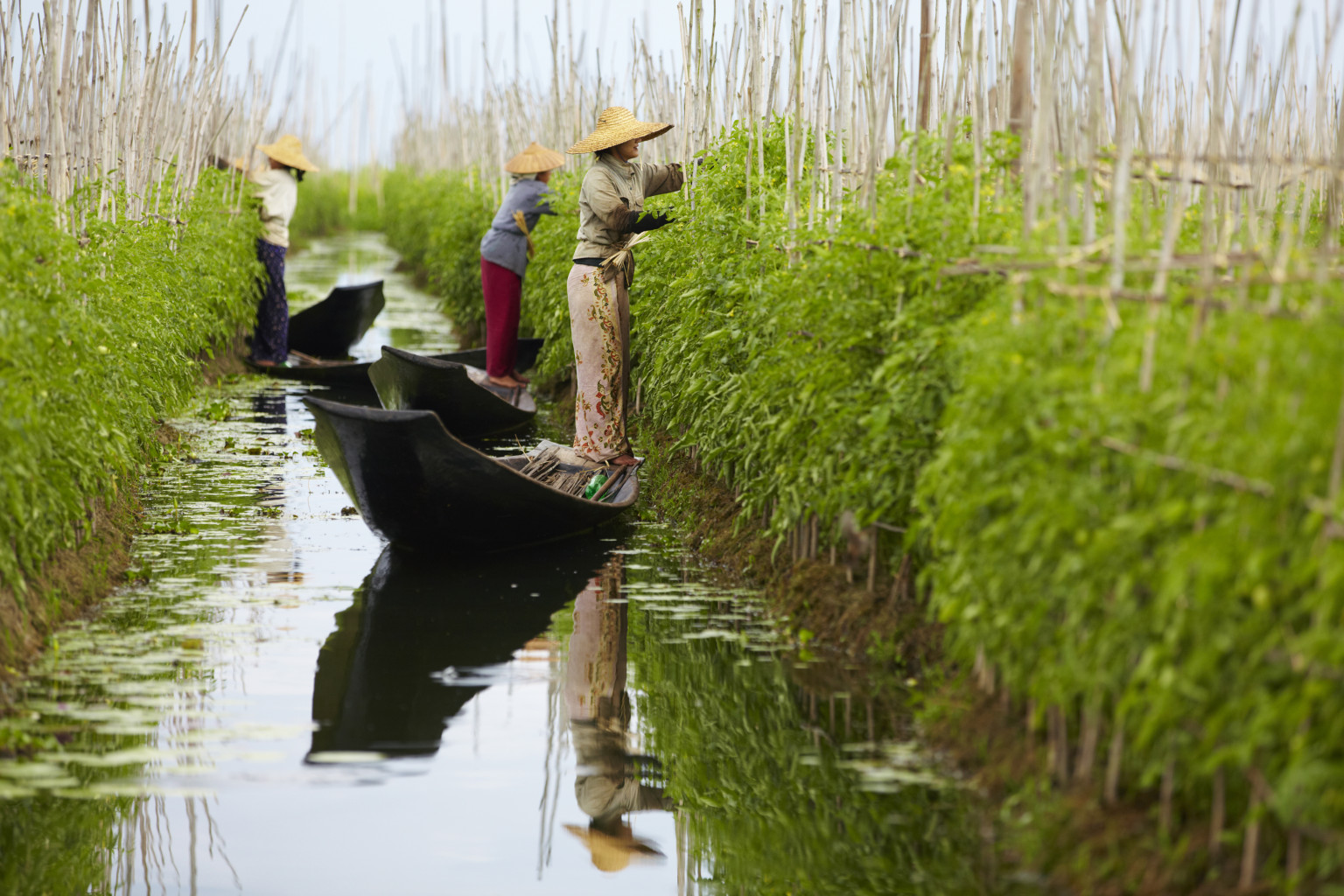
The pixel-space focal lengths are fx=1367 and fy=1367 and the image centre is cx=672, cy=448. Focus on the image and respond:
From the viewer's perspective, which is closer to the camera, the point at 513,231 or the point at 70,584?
the point at 70,584

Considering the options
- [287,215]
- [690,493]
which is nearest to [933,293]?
[690,493]

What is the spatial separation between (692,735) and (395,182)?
26.6 m

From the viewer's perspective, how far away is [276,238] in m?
11.5

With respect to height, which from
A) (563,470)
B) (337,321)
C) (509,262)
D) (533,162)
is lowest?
(563,470)

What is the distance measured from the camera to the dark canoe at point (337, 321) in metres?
11.6

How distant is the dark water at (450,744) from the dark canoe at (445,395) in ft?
7.51

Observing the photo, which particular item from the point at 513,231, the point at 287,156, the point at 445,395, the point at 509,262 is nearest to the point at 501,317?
the point at 509,262

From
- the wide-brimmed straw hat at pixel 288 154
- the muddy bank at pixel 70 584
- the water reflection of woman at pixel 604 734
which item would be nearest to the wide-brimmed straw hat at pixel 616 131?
the water reflection of woman at pixel 604 734

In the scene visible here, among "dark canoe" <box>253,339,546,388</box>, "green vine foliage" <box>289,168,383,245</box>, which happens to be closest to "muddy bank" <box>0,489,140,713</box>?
"dark canoe" <box>253,339,546,388</box>

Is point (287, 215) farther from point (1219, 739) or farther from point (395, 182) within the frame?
point (395, 182)

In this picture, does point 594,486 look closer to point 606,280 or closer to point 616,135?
point 606,280

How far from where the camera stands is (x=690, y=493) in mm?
6660

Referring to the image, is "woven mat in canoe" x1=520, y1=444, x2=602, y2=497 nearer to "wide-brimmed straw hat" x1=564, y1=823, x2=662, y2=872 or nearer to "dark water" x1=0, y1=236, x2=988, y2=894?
"dark water" x1=0, y1=236, x2=988, y2=894

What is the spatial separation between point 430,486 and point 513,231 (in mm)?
4921
